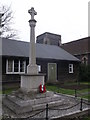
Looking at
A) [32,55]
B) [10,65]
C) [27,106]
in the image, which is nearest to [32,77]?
[32,55]

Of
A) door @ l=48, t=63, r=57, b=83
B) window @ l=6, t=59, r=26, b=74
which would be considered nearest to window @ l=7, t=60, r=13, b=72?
window @ l=6, t=59, r=26, b=74

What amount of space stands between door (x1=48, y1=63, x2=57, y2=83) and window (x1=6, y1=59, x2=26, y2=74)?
3759 millimetres

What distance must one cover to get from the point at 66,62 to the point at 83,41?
40.1 ft

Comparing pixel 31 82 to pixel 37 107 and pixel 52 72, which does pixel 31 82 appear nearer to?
pixel 37 107

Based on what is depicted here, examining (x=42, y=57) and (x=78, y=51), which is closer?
(x=42, y=57)

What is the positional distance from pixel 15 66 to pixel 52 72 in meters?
5.25

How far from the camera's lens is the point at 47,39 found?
38.8 metres

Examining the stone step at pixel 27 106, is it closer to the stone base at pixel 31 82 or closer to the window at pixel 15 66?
the stone base at pixel 31 82

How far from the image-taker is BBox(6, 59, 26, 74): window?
14.3m

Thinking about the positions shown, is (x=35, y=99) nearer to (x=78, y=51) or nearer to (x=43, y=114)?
(x=43, y=114)

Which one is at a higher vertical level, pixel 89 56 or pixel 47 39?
pixel 47 39

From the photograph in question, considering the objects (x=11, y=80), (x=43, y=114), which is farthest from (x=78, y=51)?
(x=43, y=114)

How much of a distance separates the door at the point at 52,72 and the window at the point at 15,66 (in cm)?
376

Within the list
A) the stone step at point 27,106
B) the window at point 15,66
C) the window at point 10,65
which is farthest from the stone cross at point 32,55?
the window at point 10,65
